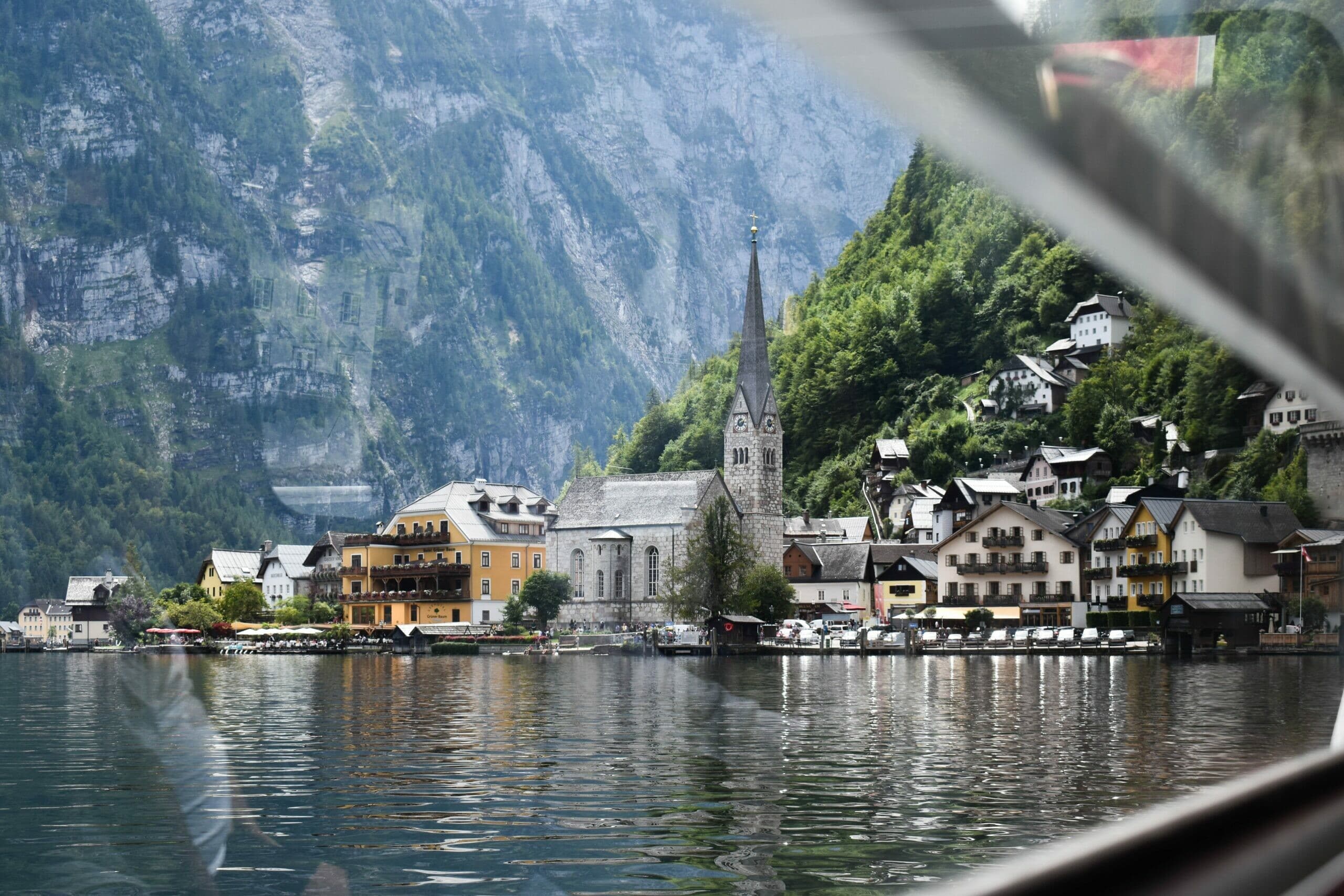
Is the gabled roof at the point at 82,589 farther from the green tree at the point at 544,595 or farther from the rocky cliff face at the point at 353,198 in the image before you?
the green tree at the point at 544,595

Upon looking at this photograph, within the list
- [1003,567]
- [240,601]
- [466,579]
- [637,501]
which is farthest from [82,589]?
[637,501]

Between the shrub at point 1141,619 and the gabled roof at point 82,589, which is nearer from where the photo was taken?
the gabled roof at point 82,589

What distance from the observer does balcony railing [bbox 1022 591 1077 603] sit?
3853 centimetres

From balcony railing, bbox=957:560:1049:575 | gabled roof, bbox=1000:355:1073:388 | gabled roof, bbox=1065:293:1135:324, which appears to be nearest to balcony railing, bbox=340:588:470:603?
gabled roof, bbox=1000:355:1073:388

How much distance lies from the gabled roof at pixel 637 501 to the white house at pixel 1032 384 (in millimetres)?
45993

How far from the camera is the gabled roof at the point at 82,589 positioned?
1.62 metres

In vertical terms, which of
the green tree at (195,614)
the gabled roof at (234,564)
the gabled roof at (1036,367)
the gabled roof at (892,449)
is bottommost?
the green tree at (195,614)

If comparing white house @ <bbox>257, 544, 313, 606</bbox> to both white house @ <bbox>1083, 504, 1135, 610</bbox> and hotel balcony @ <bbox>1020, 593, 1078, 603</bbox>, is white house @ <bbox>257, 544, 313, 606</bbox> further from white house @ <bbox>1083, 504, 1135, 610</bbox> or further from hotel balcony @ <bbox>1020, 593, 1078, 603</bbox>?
hotel balcony @ <bbox>1020, 593, 1078, 603</bbox>

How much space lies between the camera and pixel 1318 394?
2.19 m

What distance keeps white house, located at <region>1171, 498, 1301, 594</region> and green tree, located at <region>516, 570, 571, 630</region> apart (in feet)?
87.4

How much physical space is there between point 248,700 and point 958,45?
1348 cm

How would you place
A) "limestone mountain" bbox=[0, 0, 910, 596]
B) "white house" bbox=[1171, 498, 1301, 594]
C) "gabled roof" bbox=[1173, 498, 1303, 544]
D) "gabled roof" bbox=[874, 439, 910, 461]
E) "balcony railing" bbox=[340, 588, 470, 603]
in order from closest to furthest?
1. "limestone mountain" bbox=[0, 0, 910, 596]
2. "gabled roof" bbox=[1173, 498, 1303, 544]
3. "white house" bbox=[1171, 498, 1301, 594]
4. "gabled roof" bbox=[874, 439, 910, 461]
5. "balcony railing" bbox=[340, 588, 470, 603]

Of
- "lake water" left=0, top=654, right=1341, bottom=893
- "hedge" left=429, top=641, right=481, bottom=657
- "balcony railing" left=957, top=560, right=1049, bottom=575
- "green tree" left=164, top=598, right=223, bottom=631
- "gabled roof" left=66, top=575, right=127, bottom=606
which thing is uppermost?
"gabled roof" left=66, top=575, right=127, bottom=606

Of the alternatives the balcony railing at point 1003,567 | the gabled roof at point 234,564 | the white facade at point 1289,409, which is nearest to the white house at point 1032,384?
the white facade at point 1289,409
